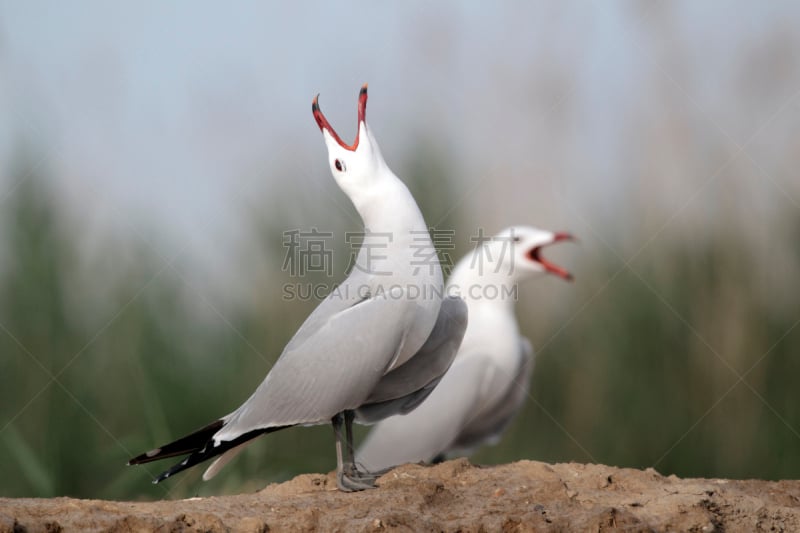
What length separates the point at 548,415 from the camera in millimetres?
5438

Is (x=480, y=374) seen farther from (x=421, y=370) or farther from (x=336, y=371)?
(x=336, y=371)

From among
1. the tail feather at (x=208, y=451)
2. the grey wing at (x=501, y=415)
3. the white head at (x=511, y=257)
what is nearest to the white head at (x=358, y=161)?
the tail feather at (x=208, y=451)

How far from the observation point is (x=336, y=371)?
12.1 feet

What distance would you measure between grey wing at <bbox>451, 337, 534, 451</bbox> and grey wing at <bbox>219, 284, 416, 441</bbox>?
5.92 feet

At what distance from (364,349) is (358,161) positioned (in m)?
0.86

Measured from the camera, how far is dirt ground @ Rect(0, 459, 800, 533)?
9.17 ft

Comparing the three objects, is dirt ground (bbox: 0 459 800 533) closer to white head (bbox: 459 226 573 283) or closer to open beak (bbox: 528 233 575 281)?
open beak (bbox: 528 233 575 281)

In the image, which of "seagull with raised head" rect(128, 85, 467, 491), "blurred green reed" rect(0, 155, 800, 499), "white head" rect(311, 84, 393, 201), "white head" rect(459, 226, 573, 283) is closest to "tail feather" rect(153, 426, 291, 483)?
"seagull with raised head" rect(128, 85, 467, 491)

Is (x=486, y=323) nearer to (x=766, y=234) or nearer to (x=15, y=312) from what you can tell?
(x=766, y=234)

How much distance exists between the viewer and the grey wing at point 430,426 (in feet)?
17.1

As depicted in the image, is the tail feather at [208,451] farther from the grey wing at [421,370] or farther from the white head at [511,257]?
the white head at [511,257]

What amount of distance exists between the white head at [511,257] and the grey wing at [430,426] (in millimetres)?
546

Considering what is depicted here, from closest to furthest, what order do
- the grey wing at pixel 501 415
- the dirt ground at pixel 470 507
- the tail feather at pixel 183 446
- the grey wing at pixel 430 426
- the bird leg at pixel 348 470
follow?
the dirt ground at pixel 470 507
the bird leg at pixel 348 470
the tail feather at pixel 183 446
the grey wing at pixel 430 426
the grey wing at pixel 501 415

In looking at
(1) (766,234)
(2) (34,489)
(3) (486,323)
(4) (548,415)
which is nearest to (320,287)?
(3) (486,323)
